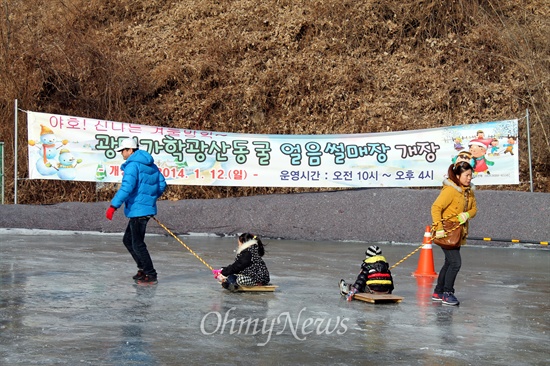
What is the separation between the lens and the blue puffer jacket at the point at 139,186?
10922 mm

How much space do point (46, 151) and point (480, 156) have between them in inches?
392

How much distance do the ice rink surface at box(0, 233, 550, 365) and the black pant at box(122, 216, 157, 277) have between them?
0.94 feet

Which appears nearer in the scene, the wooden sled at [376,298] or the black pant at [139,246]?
the wooden sled at [376,298]

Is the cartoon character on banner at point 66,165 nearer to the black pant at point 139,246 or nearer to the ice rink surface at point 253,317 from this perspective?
the ice rink surface at point 253,317

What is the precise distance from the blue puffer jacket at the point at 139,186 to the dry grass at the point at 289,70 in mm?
11226

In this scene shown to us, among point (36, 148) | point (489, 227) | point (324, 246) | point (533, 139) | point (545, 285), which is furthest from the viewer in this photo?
point (533, 139)

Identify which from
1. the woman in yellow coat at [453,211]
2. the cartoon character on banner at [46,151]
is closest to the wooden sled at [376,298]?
the woman in yellow coat at [453,211]

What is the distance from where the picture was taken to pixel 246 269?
10.3m

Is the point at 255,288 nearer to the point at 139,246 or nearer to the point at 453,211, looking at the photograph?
the point at 139,246

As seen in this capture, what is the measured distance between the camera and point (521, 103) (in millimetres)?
24438

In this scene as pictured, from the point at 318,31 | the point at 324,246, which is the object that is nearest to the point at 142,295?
the point at 324,246

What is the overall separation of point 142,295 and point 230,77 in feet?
54.9

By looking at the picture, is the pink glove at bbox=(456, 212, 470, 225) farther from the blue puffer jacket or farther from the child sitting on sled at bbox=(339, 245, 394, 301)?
the blue puffer jacket

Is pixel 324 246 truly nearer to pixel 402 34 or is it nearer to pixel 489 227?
pixel 489 227
